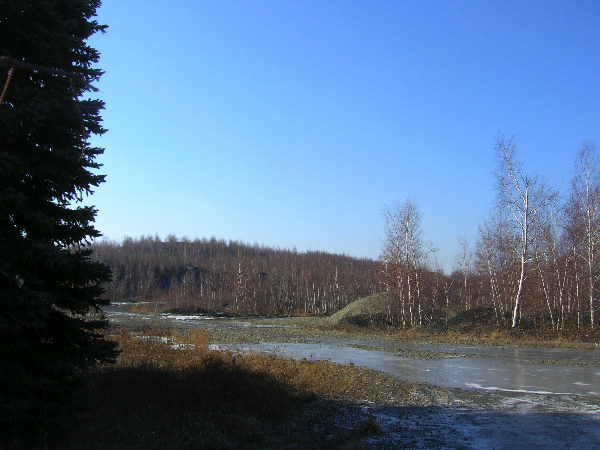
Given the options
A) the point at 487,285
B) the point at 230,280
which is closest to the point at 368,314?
the point at 487,285

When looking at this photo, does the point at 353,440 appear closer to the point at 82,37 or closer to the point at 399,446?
the point at 399,446

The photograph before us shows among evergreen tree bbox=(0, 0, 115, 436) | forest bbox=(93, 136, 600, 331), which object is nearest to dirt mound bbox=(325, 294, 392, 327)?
forest bbox=(93, 136, 600, 331)

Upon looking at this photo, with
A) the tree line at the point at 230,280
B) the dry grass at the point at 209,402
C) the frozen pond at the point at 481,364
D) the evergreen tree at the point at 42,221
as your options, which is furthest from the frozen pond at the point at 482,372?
the tree line at the point at 230,280

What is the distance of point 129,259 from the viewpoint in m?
124

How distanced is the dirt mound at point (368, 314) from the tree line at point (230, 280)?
15223mm

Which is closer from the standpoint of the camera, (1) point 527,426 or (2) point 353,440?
(2) point 353,440

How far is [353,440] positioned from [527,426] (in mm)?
3775

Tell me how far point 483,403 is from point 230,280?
8784 centimetres

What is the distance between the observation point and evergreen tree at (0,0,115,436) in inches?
243

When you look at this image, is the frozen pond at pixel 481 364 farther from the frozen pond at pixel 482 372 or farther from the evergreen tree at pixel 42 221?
the evergreen tree at pixel 42 221

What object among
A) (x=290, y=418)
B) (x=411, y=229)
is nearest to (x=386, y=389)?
(x=290, y=418)

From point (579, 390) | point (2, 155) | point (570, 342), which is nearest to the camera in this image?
point (2, 155)

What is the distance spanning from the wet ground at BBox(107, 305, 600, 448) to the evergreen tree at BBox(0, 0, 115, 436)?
15.4ft

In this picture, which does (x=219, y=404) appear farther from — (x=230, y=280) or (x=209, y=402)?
(x=230, y=280)
